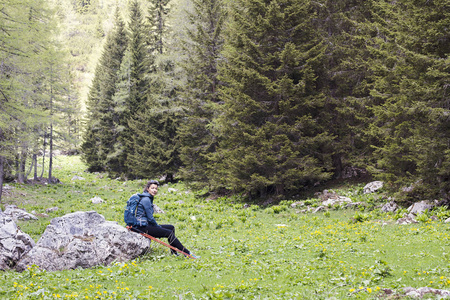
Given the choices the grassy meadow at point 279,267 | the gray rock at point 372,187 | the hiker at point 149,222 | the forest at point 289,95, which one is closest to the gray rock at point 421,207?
the forest at point 289,95

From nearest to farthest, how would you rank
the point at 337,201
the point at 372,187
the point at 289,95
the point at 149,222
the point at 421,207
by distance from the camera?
the point at 149,222, the point at 421,207, the point at 337,201, the point at 372,187, the point at 289,95

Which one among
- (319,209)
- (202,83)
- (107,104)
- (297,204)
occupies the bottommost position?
(297,204)

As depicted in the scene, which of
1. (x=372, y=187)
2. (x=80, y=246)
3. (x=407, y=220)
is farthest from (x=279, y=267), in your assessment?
(x=372, y=187)

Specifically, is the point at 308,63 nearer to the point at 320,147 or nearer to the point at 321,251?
the point at 320,147

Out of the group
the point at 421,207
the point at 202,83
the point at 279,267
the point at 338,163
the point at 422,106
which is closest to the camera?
the point at 279,267

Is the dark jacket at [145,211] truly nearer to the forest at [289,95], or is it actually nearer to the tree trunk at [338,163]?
the forest at [289,95]

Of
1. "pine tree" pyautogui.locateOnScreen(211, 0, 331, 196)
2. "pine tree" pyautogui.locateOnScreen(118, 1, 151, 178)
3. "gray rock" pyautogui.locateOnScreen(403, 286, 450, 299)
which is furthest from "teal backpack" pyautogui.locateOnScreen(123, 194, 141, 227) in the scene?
"pine tree" pyautogui.locateOnScreen(118, 1, 151, 178)

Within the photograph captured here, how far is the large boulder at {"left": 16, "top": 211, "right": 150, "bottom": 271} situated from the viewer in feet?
26.0

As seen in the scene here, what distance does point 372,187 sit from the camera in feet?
53.5

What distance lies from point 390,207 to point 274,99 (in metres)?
8.65

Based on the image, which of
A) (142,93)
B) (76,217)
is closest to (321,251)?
(76,217)

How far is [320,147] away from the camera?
1909 cm

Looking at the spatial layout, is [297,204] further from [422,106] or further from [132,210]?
[132,210]

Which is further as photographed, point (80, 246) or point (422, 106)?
point (422, 106)
